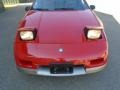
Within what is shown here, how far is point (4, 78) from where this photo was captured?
167 inches

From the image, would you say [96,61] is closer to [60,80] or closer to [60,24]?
[60,80]

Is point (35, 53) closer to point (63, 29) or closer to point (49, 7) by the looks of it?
point (63, 29)

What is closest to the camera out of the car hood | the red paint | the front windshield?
the red paint

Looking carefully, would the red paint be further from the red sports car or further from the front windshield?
the front windshield

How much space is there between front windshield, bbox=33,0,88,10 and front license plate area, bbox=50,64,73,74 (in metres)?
1.65

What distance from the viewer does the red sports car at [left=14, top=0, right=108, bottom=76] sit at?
3631 mm

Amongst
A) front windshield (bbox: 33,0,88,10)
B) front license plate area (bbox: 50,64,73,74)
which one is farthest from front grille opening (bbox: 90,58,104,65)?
front windshield (bbox: 33,0,88,10)

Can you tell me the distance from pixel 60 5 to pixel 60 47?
1.53 meters

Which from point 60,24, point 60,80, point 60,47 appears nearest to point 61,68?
point 60,47

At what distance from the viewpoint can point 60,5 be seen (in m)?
4.98

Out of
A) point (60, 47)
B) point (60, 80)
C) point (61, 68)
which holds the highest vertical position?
point (60, 47)

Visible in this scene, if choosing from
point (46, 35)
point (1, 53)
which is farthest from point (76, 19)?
point (1, 53)

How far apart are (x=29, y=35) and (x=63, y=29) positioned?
58 cm

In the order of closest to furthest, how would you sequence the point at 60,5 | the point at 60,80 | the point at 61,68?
the point at 61,68 → the point at 60,80 → the point at 60,5
